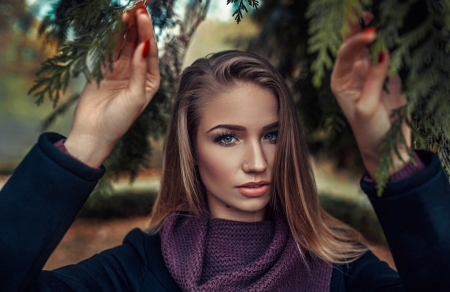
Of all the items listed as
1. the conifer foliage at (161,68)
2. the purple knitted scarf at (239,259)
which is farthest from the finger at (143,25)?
the purple knitted scarf at (239,259)

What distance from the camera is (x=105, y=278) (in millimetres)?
1841

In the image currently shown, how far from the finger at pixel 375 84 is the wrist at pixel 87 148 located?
2.49 ft

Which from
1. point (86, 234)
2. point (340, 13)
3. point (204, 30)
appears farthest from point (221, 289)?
point (204, 30)

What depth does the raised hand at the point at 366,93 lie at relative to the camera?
3.52ft

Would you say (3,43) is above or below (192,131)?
above

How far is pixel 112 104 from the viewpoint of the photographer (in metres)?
1.40

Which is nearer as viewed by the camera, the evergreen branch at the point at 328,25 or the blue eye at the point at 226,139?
the evergreen branch at the point at 328,25

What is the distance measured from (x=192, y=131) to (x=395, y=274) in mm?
971

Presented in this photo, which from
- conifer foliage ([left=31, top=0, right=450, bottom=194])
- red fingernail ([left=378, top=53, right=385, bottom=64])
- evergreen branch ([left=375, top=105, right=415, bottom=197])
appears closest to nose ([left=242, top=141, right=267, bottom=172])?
conifer foliage ([left=31, top=0, right=450, bottom=194])

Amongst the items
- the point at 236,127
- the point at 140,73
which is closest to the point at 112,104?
the point at 140,73

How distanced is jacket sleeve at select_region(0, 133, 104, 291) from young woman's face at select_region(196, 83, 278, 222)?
574 mm

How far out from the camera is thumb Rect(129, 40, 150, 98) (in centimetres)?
129

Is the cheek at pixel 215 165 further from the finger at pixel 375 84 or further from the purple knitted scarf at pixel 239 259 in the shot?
the finger at pixel 375 84

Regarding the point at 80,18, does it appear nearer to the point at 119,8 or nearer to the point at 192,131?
the point at 119,8
